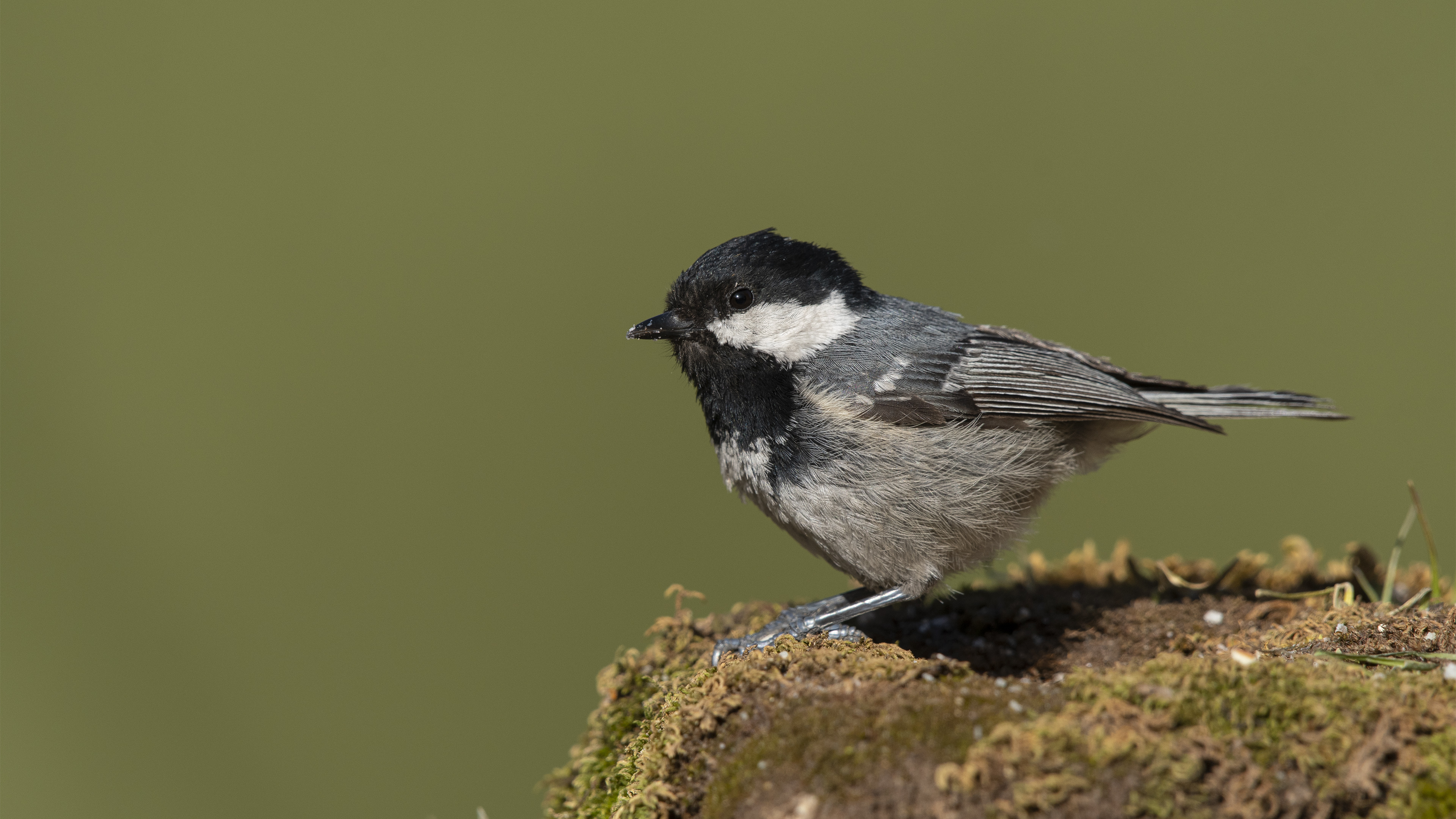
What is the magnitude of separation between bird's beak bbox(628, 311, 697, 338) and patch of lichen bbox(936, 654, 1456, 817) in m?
1.54

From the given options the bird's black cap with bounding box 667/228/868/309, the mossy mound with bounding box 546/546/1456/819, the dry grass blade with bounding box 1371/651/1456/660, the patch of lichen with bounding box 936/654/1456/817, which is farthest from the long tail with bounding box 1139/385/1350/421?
the patch of lichen with bounding box 936/654/1456/817

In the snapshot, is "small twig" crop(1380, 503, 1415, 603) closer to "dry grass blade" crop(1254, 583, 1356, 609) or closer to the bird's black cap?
"dry grass blade" crop(1254, 583, 1356, 609)

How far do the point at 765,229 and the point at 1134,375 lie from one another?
1.35m

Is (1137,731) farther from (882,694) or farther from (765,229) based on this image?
(765,229)

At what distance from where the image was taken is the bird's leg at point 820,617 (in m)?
2.46

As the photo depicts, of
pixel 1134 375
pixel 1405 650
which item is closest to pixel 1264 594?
pixel 1405 650

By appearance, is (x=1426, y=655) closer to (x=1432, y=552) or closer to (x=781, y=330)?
(x=1432, y=552)

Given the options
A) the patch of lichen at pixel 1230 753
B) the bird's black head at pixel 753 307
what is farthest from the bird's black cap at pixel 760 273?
the patch of lichen at pixel 1230 753

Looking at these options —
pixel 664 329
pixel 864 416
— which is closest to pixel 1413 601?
pixel 864 416

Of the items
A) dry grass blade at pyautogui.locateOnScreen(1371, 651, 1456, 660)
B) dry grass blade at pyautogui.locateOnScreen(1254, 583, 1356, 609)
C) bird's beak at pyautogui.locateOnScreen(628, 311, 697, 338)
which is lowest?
dry grass blade at pyautogui.locateOnScreen(1254, 583, 1356, 609)

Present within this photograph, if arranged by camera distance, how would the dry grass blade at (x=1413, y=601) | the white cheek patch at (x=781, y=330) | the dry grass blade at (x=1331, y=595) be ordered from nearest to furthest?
1. the dry grass blade at (x=1413, y=601)
2. the dry grass blade at (x=1331, y=595)
3. the white cheek patch at (x=781, y=330)

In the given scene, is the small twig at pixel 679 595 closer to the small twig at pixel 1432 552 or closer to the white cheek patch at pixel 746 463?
the white cheek patch at pixel 746 463

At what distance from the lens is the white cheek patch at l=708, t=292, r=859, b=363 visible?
2.67 meters

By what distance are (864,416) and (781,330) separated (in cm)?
36
